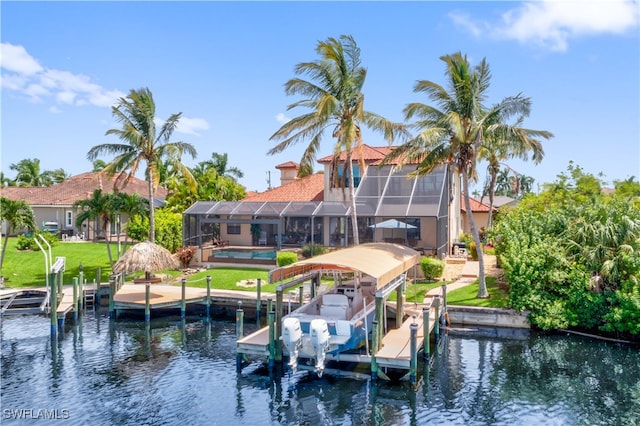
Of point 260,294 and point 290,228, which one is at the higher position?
point 290,228

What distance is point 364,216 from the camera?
31.3 metres

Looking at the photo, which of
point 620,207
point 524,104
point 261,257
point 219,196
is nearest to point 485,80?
point 524,104

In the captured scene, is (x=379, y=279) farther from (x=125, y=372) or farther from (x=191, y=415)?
(x=125, y=372)

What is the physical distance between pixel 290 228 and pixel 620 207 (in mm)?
21661

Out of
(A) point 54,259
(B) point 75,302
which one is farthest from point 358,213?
(A) point 54,259

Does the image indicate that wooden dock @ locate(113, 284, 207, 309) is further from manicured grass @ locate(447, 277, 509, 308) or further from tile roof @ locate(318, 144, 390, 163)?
tile roof @ locate(318, 144, 390, 163)

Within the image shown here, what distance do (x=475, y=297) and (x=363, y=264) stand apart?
8.95 m

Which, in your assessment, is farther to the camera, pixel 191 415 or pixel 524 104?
pixel 524 104

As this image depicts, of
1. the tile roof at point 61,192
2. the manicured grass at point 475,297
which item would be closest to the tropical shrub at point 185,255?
the manicured grass at point 475,297

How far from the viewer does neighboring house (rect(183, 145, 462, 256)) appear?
103ft

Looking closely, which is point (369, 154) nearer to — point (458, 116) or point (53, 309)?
point (458, 116)

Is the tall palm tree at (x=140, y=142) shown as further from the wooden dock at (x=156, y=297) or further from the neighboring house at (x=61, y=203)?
the neighboring house at (x=61, y=203)

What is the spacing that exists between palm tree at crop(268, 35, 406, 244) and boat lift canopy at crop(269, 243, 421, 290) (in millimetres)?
6018

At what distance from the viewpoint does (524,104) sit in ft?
71.3
